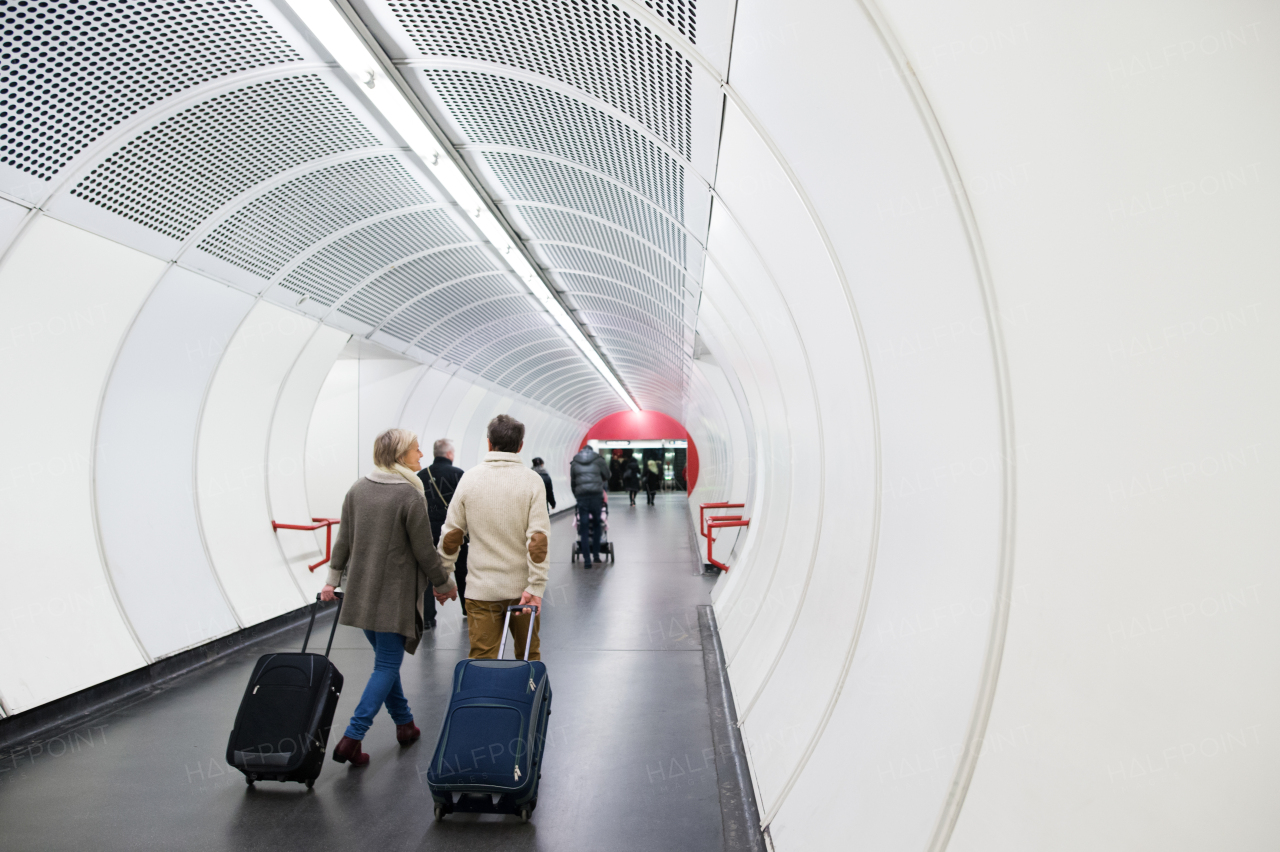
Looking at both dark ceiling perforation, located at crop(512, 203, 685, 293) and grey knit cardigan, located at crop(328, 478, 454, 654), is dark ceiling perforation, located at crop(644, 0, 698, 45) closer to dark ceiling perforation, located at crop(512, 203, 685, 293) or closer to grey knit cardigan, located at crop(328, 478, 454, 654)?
grey knit cardigan, located at crop(328, 478, 454, 654)

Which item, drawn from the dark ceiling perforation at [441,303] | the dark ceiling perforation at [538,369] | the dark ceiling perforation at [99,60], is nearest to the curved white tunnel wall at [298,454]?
the dark ceiling perforation at [441,303]

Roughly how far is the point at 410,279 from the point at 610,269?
2.50 m

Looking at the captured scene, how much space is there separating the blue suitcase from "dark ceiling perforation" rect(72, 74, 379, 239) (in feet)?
12.4

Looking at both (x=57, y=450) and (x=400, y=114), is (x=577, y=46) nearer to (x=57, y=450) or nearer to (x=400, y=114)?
(x=400, y=114)

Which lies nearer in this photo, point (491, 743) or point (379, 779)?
point (491, 743)

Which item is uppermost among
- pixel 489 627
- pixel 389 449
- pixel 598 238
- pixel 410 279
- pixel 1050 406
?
pixel 598 238

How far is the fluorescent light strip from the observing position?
4.19 meters

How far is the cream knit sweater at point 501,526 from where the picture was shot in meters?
4.68

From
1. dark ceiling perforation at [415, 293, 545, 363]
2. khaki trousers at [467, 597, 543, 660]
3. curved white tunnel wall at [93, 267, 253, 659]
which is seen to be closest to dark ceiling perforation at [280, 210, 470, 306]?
curved white tunnel wall at [93, 267, 253, 659]

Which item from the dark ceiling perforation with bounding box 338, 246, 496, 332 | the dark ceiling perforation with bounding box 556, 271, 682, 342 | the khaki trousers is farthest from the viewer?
the dark ceiling perforation with bounding box 556, 271, 682, 342

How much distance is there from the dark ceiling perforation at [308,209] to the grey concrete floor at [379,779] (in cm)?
372

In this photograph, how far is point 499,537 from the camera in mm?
4691

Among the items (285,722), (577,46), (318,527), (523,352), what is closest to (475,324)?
(523,352)

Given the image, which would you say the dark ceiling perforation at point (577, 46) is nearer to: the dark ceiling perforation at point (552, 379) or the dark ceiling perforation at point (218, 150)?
the dark ceiling perforation at point (218, 150)
